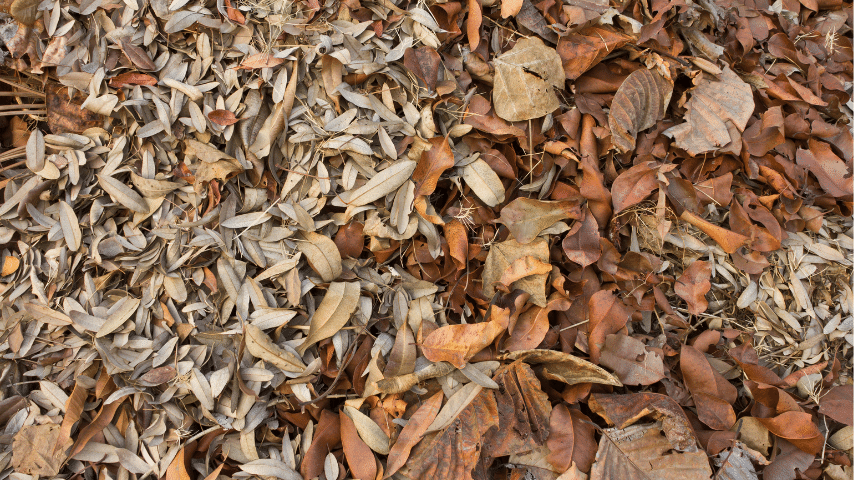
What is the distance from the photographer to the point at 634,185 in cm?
125

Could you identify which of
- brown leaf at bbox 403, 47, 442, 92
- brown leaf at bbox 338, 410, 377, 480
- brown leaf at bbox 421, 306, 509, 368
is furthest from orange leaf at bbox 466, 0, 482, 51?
brown leaf at bbox 338, 410, 377, 480

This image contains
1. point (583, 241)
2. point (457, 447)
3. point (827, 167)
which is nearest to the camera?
point (457, 447)

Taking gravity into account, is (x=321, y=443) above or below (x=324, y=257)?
below

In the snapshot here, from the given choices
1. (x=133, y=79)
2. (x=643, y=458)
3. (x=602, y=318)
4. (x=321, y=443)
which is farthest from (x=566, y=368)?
(x=133, y=79)

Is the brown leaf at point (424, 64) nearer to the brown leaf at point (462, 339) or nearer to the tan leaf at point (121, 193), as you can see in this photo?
the brown leaf at point (462, 339)

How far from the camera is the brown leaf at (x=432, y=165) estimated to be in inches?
46.8

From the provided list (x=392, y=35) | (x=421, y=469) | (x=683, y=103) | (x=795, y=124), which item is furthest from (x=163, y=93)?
(x=795, y=124)

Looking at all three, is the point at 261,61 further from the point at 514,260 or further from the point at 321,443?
the point at 321,443

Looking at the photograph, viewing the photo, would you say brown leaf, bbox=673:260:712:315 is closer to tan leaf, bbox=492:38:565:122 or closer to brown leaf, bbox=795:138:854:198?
brown leaf, bbox=795:138:854:198

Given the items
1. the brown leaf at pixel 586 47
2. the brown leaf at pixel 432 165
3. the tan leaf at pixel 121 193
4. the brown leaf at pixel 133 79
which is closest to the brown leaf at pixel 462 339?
the brown leaf at pixel 432 165

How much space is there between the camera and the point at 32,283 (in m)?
1.22

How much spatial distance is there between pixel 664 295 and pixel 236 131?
45.9 inches

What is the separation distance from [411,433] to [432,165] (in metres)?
0.63

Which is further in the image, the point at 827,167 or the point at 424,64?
the point at 827,167
